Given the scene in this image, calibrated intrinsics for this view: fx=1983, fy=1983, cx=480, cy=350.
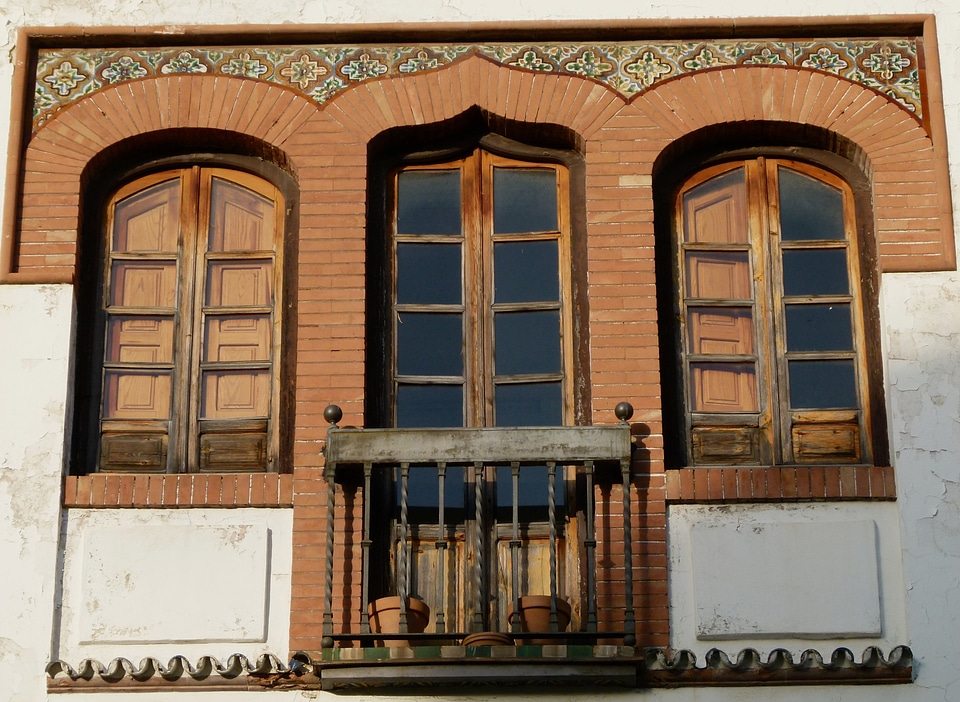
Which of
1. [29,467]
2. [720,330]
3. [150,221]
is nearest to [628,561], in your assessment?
[720,330]

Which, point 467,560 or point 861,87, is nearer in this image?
point 467,560

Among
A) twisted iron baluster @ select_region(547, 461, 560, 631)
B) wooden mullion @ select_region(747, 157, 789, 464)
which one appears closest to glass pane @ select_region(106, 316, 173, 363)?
twisted iron baluster @ select_region(547, 461, 560, 631)

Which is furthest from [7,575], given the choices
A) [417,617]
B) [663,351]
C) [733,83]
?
[733,83]

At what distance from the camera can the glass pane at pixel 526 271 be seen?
11.2 m

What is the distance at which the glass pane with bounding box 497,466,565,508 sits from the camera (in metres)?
10.7

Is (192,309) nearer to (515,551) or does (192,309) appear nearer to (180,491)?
(180,491)

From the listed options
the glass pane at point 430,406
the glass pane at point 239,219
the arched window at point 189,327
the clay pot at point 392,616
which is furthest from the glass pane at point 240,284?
the clay pot at point 392,616

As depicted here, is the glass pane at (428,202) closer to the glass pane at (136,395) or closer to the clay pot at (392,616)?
the glass pane at (136,395)

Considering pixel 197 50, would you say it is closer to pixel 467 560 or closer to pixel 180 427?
pixel 180 427

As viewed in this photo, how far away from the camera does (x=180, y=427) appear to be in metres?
10.8

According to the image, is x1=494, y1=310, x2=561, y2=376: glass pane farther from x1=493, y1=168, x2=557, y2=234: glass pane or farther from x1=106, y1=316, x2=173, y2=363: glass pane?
x1=106, y1=316, x2=173, y2=363: glass pane

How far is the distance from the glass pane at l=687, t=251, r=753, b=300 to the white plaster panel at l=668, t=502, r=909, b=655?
1380mm

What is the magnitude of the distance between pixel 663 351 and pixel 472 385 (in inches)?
42.3

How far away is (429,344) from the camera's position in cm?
1108
